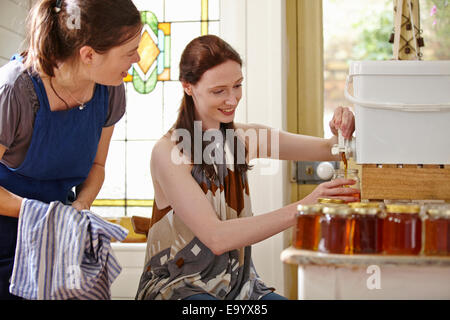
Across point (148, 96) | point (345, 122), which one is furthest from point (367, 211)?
point (148, 96)

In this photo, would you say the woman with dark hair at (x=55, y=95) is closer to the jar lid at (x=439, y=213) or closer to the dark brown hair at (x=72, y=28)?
the dark brown hair at (x=72, y=28)

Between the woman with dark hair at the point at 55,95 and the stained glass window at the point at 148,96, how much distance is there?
791mm

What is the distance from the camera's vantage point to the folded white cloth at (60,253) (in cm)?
122

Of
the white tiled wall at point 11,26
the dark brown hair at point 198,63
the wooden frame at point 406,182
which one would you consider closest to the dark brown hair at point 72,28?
the dark brown hair at point 198,63

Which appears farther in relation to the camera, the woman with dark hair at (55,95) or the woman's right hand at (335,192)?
the woman with dark hair at (55,95)

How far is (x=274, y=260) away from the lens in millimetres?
2096

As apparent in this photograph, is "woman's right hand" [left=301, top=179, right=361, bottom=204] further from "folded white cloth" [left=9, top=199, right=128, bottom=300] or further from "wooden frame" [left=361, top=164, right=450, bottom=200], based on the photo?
"folded white cloth" [left=9, top=199, right=128, bottom=300]

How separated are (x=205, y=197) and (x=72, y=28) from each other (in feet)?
1.83

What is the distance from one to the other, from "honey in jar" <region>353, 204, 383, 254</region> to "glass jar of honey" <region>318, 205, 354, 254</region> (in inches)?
0.4

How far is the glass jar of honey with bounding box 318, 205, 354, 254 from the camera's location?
2.97ft

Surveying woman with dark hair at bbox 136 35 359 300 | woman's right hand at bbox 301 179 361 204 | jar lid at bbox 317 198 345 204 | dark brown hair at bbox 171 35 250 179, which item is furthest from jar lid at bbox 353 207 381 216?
dark brown hair at bbox 171 35 250 179

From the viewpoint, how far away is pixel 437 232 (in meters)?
0.90
